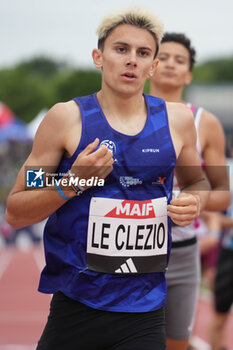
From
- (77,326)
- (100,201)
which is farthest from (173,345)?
(100,201)

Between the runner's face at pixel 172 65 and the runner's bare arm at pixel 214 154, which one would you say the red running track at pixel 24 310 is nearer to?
the runner's bare arm at pixel 214 154

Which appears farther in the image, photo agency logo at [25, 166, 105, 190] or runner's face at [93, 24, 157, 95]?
runner's face at [93, 24, 157, 95]

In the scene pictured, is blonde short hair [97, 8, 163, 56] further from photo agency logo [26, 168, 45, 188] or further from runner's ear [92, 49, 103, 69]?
photo agency logo [26, 168, 45, 188]

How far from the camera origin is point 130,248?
8.07 ft

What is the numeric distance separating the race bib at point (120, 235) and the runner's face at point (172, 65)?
1.42 metres

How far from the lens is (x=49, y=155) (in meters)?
2.42

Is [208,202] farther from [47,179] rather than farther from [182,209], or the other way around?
[47,179]

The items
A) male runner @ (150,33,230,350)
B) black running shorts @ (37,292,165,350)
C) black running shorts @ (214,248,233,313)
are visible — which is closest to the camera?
black running shorts @ (37,292,165,350)

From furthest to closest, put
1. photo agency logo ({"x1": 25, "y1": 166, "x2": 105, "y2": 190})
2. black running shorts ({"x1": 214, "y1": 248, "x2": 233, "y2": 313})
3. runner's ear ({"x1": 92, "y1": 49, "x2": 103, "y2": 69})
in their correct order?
black running shorts ({"x1": 214, "y1": 248, "x2": 233, "y2": 313}), runner's ear ({"x1": 92, "y1": 49, "x2": 103, "y2": 69}), photo agency logo ({"x1": 25, "y1": 166, "x2": 105, "y2": 190})

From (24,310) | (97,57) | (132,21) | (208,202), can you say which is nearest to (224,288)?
(208,202)

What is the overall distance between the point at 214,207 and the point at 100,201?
1181 mm

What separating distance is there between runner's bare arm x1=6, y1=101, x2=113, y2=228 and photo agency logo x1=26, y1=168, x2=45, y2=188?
0.06 feet

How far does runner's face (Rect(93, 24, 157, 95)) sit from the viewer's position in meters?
2.48

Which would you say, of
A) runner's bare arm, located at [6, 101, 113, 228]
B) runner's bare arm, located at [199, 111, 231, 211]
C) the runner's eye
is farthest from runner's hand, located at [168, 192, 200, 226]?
runner's bare arm, located at [199, 111, 231, 211]
